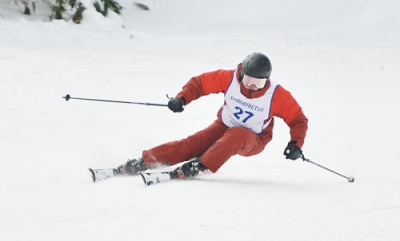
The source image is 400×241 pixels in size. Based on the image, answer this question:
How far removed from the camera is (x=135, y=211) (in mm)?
4039

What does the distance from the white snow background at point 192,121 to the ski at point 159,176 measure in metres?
0.08

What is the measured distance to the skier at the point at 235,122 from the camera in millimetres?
4965

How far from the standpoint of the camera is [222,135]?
210 inches

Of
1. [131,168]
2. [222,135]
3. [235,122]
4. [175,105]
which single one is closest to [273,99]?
[235,122]

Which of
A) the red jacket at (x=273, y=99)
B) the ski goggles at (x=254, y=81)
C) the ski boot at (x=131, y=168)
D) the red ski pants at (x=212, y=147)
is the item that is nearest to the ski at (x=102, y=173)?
the ski boot at (x=131, y=168)

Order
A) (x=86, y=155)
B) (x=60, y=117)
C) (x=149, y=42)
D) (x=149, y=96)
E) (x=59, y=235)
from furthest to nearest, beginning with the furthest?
(x=149, y=42) < (x=149, y=96) < (x=60, y=117) < (x=86, y=155) < (x=59, y=235)

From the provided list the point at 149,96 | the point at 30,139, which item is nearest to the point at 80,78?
the point at 149,96

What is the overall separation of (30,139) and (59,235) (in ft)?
8.07

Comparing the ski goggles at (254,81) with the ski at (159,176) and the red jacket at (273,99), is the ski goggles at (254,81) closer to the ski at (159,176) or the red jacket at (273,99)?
the red jacket at (273,99)

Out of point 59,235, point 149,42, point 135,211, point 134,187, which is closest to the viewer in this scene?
point 59,235

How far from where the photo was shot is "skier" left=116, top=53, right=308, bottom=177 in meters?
4.96

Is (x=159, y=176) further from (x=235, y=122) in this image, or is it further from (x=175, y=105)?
(x=235, y=122)

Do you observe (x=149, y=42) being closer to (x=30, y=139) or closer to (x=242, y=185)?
(x=30, y=139)

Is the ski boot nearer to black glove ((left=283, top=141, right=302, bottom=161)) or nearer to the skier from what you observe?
the skier
